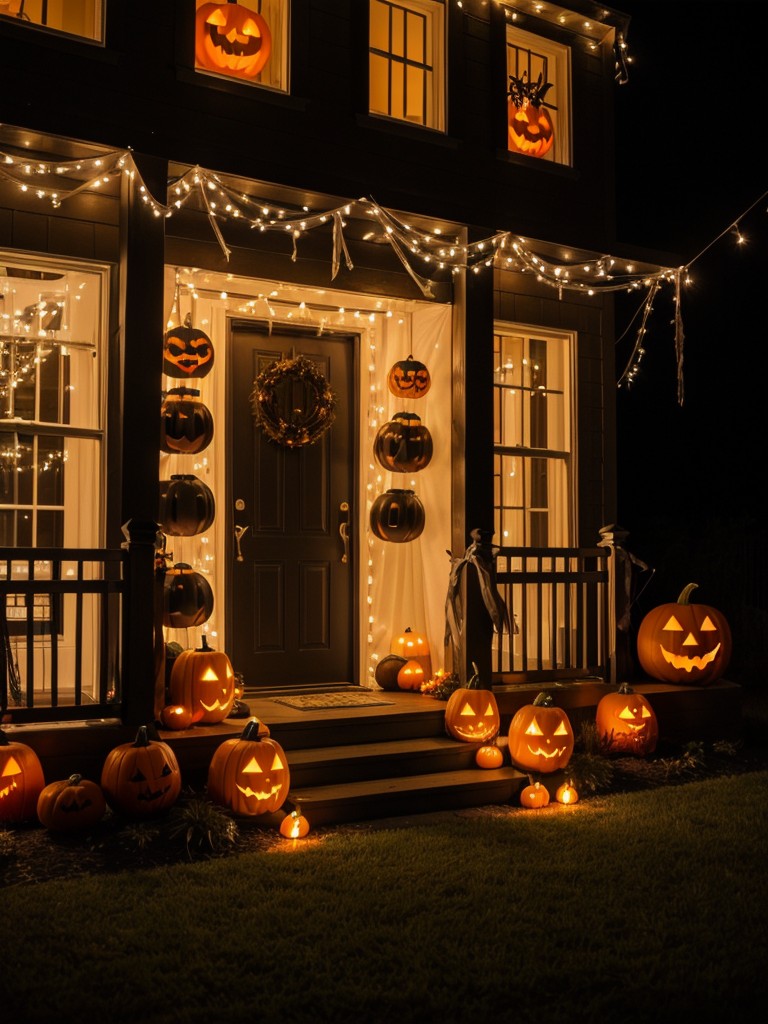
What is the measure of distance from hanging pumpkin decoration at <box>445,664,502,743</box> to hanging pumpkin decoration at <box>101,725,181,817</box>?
191 cm

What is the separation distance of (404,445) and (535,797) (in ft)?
8.86

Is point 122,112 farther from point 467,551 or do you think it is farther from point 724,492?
point 724,492

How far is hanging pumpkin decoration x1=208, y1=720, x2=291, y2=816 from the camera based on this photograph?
5.52 meters

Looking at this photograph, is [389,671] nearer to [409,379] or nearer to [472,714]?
[472,714]

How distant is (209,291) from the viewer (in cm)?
741

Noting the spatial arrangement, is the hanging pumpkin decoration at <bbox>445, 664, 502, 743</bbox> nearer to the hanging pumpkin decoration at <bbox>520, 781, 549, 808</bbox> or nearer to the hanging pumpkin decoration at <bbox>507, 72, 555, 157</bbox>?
Answer: the hanging pumpkin decoration at <bbox>520, 781, 549, 808</bbox>

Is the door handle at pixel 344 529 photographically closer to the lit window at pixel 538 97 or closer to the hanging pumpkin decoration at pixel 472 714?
the hanging pumpkin decoration at pixel 472 714

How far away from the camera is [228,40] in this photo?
6.96m

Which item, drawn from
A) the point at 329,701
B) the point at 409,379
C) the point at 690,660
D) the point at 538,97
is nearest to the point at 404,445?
the point at 409,379

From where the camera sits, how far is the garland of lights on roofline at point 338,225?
6273mm

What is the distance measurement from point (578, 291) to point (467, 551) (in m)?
2.70

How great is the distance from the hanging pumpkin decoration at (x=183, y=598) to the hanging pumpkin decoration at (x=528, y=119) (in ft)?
14.2

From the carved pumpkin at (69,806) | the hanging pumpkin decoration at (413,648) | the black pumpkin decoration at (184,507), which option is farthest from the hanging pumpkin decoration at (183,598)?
the hanging pumpkin decoration at (413,648)

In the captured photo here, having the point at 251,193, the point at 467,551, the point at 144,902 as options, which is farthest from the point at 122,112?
the point at 144,902
